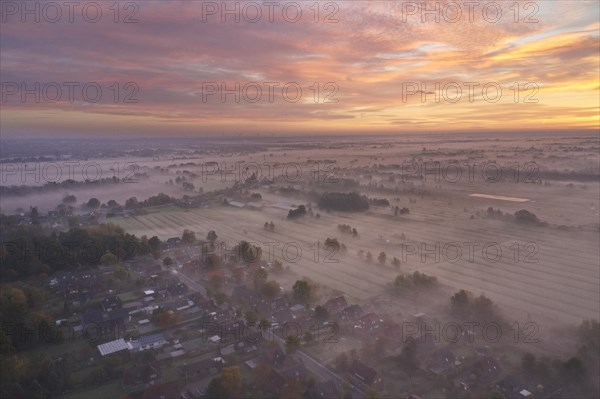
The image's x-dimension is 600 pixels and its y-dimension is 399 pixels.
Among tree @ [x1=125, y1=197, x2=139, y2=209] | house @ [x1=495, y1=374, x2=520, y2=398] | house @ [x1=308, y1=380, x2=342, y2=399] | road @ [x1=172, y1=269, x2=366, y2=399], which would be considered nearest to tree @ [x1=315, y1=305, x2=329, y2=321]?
road @ [x1=172, y1=269, x2=366, y2=399]

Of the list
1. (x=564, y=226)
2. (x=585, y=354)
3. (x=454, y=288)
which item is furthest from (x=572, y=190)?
(x=585, y=354)

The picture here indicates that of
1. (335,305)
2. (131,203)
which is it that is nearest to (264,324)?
(335,305)

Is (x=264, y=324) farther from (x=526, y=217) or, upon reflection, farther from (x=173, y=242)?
(x=526, y=217)

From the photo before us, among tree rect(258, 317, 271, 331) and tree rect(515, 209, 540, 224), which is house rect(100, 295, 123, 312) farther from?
tree rect(515, 209, 540, 224)

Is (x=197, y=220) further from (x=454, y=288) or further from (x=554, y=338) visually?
(x=554, y=338)

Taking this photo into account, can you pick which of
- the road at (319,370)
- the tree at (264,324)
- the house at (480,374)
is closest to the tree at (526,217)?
the house at (480,374)
